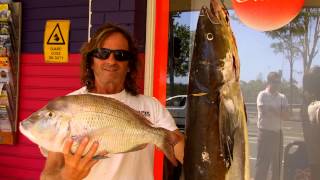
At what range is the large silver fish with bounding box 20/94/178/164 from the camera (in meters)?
2.15

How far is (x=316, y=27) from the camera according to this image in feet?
13.1

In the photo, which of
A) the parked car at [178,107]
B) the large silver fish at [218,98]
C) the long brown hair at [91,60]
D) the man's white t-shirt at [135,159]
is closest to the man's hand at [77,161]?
the man's white t-shirt at [135,159]

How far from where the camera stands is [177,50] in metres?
4.39

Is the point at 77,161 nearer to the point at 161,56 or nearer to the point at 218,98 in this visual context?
the point at 218,98

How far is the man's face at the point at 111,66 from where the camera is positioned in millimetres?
2500

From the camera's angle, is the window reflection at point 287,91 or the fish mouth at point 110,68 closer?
the fish mouth at point 110,68

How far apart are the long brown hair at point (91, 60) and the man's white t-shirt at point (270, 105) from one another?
164 centimetres

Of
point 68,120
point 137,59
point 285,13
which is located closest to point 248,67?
point 285,13

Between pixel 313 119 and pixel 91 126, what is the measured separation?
93.6 inches

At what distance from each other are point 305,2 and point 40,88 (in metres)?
2.86

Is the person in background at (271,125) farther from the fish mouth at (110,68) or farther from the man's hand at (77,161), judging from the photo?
the man's hand at (77,161)

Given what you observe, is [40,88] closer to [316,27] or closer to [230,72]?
[316,27]

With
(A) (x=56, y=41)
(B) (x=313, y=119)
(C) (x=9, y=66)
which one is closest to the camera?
A: (B) (x=313, y=119)

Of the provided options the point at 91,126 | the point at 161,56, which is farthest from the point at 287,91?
the point at 91,126
